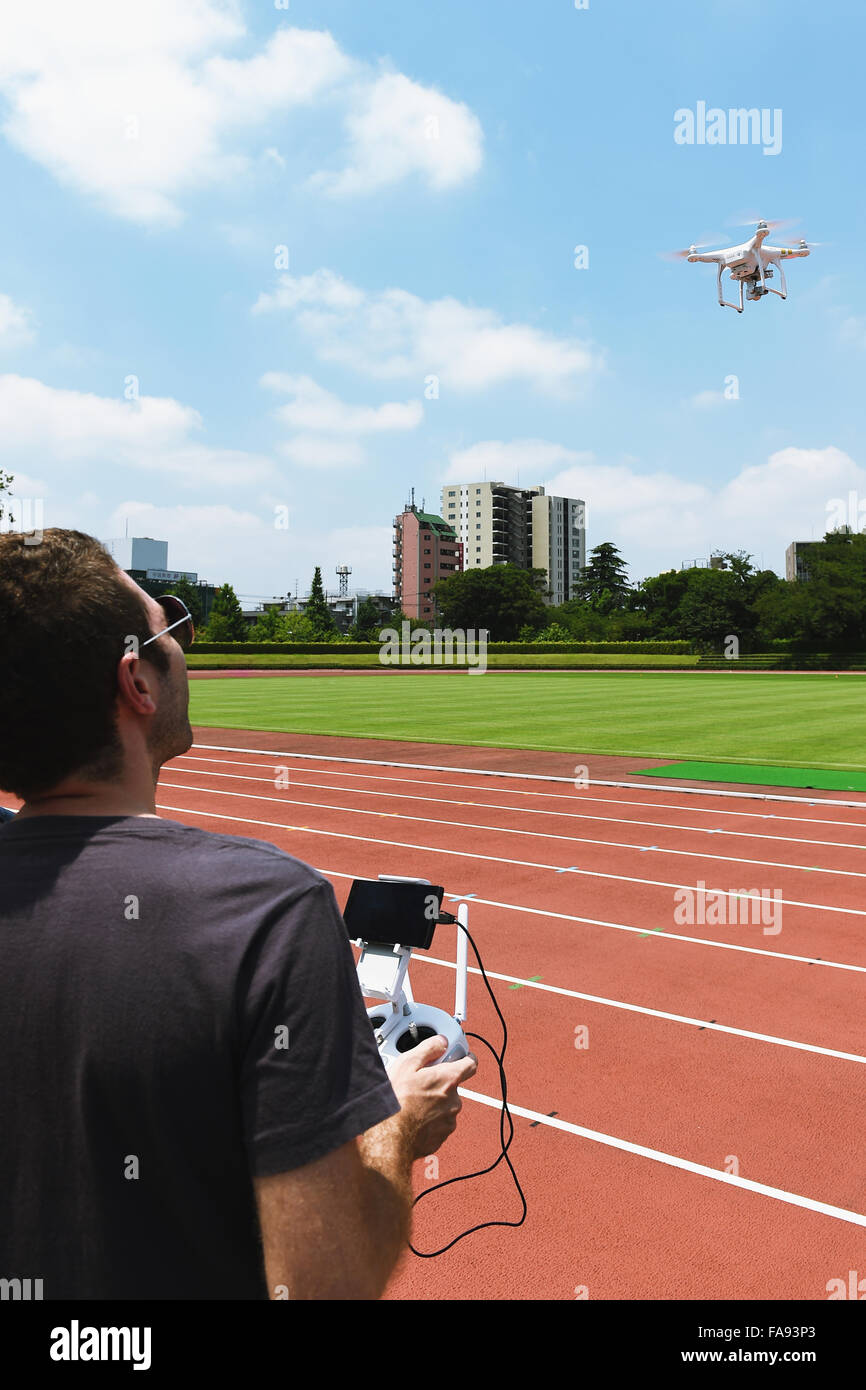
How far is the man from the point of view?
1295 mm

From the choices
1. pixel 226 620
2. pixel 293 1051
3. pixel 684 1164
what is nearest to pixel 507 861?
pixel 684 1164

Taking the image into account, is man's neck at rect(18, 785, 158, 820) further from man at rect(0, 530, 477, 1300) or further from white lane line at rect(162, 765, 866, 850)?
white lane line at rect(162, 765, 866, 850)

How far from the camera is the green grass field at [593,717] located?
20.2 metres

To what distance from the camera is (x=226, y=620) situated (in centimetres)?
8675

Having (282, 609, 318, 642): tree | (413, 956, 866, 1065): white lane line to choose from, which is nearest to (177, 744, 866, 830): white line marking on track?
(413, 956, 866, 1065): white lane line

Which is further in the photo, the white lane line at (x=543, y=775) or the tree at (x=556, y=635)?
the tree at (x=556, y=635)

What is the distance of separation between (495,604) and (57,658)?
108 m

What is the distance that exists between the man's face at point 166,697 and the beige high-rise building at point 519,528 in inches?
5963

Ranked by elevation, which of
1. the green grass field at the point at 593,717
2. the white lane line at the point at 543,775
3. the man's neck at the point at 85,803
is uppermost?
the man's neck at the point at 85,803

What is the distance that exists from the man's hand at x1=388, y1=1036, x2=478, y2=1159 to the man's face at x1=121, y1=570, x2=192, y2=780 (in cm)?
73

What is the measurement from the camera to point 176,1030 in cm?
129

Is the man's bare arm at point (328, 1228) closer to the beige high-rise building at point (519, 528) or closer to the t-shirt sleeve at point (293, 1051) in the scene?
the t-shirt sleeve at point (293, 1051)

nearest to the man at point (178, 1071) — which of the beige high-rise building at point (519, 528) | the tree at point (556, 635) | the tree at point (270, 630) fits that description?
the tree at point (556, 635)

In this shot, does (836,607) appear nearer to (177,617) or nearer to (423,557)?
(177,617)
